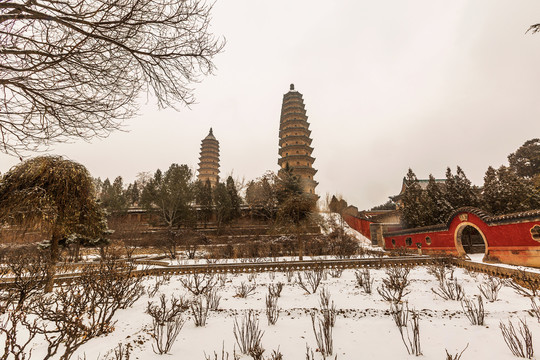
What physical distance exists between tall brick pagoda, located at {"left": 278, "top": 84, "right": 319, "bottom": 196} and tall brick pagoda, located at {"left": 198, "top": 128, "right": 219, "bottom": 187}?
72.4ft

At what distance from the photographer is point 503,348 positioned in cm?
347

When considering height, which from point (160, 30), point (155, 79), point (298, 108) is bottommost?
point (155, 79)

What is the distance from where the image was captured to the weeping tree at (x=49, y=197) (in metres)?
6.75

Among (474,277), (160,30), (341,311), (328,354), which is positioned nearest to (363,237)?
(474,277)

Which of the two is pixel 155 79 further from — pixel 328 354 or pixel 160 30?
pixel 328 354

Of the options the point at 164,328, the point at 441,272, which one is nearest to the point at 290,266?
the point at 441,272

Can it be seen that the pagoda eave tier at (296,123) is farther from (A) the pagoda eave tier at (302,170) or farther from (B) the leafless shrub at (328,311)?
(B) the leafless shrub at (328,311)

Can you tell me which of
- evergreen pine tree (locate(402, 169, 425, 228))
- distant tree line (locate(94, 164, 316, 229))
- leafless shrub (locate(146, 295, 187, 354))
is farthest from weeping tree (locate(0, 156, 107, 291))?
evergreen pine tree (locate(402, 169, 425, 228))

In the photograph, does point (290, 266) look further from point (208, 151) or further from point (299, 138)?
point (208, 151)

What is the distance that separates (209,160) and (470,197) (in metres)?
55.5

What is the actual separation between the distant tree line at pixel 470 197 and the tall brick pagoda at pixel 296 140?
63.6 ft

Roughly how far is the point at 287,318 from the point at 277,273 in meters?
5.98

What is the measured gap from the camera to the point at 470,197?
23.8 meters

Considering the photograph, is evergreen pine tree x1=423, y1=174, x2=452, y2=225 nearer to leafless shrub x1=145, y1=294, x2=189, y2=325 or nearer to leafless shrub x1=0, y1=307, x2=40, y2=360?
leafless shrub x1=145, y1=294, x2=189, y2=325
